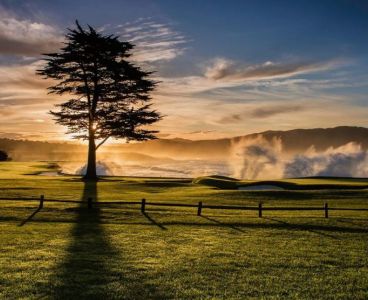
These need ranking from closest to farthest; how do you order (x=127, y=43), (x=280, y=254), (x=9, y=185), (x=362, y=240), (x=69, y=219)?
(x=280, y=254) → (x=362, y=240) → (x=69, y=219) → (x=9, y=185) → (x=127, y=43)

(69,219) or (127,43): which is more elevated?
(127,43)

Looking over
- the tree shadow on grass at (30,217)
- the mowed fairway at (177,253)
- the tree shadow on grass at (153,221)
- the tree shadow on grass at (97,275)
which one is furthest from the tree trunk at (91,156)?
the tree shadow on grass at (97,275)

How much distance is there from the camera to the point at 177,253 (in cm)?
1616

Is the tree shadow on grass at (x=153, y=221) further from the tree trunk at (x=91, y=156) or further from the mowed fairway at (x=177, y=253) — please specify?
the tree trunk at (x=91, y=156)

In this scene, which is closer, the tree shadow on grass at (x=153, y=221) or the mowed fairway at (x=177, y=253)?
the mowed fairway at (x=177, y=253)

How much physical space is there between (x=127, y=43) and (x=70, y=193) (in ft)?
71.5

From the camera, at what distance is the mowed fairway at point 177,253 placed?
1191 cm

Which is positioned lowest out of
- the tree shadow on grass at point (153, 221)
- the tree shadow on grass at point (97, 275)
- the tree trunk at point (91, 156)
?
the tree shadow on grass at point (97, 275)

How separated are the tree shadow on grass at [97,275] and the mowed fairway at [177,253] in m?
0.03

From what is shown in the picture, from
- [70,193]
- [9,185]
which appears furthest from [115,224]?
[9,185]

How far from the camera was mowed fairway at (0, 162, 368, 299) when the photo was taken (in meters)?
11.9

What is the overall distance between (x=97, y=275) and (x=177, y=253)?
12.4 feet

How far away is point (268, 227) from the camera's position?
76.1 ft

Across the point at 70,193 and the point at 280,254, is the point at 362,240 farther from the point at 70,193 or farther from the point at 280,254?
the point at 70,193
